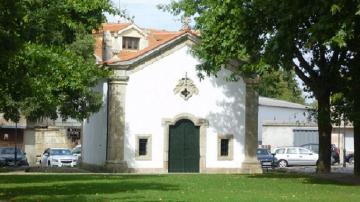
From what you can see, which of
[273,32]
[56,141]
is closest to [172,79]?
[273,32]

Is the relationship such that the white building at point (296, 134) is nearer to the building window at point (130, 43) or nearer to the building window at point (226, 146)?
the building window at point (130, 43)

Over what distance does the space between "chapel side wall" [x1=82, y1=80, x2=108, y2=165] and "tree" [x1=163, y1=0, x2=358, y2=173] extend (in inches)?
303

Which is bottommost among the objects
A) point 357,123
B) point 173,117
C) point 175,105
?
point 357,123

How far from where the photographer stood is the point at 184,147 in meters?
41.3

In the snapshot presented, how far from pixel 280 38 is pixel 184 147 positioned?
59.6 ft

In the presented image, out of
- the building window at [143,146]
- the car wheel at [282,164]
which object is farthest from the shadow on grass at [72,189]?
the car wheel at [282,164]

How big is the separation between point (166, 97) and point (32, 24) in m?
17.8

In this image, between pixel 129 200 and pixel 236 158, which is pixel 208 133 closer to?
pixel 236 158

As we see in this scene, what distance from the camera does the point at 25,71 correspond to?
63.7 ft

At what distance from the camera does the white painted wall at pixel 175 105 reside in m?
40.3

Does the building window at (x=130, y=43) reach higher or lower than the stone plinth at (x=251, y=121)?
higher

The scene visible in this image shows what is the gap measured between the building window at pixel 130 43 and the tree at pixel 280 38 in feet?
105

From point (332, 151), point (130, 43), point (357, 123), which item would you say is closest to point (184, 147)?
point (357, 123)

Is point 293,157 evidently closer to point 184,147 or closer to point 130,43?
point 184,147
